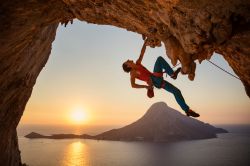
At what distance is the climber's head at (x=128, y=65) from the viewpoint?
7.98 metres

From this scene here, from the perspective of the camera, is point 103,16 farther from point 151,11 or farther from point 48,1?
point 151,11

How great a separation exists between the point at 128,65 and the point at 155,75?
1.00m

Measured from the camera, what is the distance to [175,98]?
307 inches

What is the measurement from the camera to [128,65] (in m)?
8.05

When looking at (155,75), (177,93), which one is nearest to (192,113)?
(177,93)

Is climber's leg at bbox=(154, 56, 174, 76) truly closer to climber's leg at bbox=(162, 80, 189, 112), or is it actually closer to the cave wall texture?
the cave wall texture

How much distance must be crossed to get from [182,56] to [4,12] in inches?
275

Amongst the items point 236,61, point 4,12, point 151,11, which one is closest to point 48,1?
point 4,12

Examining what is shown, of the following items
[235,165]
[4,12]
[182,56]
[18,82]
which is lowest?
[235,165]

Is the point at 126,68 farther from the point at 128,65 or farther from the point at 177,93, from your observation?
the point at 177,93

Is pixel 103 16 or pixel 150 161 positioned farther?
pixel 150 161

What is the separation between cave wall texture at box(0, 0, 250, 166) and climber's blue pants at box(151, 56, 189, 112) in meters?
0.32

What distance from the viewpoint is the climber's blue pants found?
763 centimetres

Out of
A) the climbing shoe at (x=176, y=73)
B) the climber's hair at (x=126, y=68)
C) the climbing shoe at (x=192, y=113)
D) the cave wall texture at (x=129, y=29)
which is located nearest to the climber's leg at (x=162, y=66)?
the climbing shoe at (x=176, y=73)
